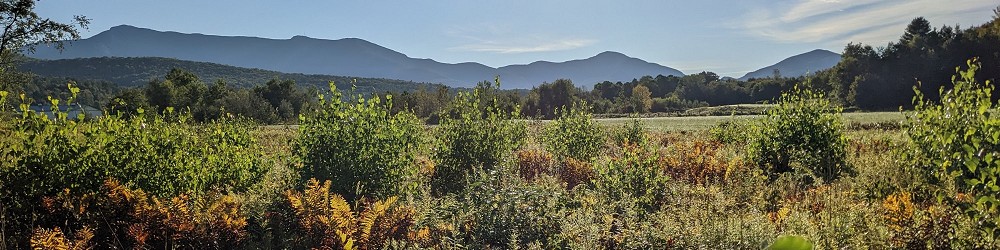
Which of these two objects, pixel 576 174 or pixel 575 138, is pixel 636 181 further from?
pixel 575 138

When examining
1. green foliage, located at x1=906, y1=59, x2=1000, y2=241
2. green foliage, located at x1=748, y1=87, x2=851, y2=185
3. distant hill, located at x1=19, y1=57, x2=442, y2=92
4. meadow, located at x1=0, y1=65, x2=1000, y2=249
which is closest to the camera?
green foliage, located at x1=906, y1=59, x2=1000, y2=241

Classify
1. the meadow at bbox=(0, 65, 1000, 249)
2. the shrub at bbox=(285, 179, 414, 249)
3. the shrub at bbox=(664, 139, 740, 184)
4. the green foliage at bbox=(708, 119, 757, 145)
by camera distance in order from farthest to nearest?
the green foliage at bbox=(708, 119, 757, 145) → the shrub at bbox=(664, 139, 740, 184) → the shrub at bbox=(285, 179, 414, 249) → the meadow at bbox=(0, 65, 1000, 249)

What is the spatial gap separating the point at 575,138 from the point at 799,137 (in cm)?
391

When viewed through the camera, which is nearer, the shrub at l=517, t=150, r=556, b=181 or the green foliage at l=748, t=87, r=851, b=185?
the shrub at l=517, t=150, r=556, b=181

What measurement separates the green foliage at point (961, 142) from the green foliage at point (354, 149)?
16.6 feet

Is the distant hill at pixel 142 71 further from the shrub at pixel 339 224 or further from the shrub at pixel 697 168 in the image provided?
the shrub at pixel 339 224

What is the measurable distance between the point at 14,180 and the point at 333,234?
292cm

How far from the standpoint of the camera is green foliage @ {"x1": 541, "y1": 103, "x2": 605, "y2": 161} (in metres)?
11.2

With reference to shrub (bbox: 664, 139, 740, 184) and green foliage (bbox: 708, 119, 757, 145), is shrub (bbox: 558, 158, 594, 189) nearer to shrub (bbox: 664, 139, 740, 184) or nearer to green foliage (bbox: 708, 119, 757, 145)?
shrub (bbox: 664, 139, 740, 184)

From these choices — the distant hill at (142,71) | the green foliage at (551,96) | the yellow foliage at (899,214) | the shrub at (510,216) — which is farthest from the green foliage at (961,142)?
the distant hill at (142,71)

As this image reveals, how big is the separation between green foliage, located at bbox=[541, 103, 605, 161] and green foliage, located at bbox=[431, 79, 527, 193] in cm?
240

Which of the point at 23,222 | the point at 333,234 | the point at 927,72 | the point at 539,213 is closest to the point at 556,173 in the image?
the point at 539,213

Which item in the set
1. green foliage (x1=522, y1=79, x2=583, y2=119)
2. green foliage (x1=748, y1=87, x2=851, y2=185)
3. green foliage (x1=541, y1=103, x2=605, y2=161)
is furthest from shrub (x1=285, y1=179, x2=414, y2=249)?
green foliage (x1=522, y1=79, x2=583, y2=119)

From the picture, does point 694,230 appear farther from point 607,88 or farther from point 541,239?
point 607,88
